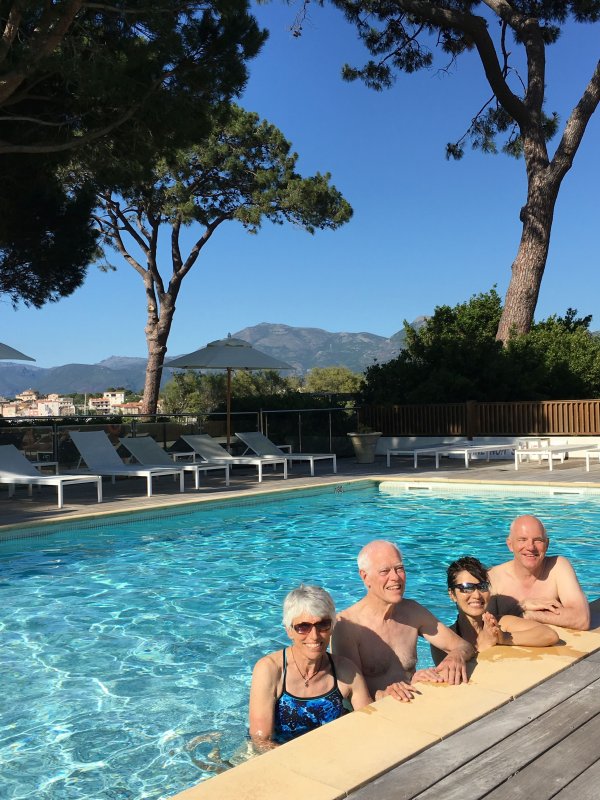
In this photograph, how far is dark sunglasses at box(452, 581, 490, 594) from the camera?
3.19m

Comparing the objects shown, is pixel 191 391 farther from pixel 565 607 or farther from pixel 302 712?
pixel 302 712

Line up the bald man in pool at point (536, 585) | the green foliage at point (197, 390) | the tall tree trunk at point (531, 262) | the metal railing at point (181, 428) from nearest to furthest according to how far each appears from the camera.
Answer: the bald man in pool at point (536, 585) → the metal railing at point (181, 428) → the tall tree trunk at point (531, 262) → the green foliage at point (197, 390)

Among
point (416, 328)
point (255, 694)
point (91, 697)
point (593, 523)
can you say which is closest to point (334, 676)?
point (255, 694)

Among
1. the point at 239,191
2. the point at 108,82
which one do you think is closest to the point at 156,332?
the point at 239,191

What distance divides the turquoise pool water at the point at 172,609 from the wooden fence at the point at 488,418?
236 inches

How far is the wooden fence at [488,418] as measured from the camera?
1602 cm

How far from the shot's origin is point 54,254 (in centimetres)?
1411

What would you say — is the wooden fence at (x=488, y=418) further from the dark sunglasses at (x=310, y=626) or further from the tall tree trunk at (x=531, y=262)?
the dark sunglasses at (x=310, y=626)

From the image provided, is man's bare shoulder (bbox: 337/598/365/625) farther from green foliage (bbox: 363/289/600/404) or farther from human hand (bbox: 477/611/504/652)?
green foliage (bbox: 363/289/600/404)

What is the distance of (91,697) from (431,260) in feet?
217

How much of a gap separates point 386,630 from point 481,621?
420mm

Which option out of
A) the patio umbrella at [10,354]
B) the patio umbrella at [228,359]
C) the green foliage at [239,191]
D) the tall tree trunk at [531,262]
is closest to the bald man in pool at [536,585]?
the patio umbrella at [10,354]

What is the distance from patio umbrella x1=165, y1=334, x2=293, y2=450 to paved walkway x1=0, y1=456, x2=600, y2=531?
1.80m

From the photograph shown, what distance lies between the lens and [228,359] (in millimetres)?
13258
